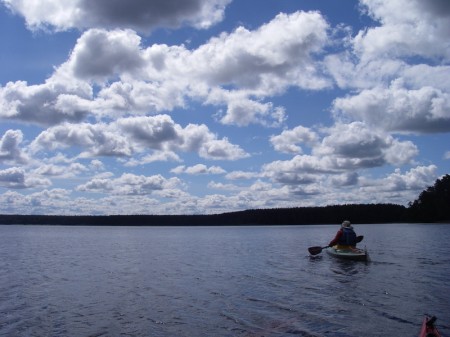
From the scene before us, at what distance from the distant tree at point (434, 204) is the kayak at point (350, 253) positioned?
116m

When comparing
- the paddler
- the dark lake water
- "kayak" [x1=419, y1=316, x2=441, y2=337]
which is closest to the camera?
"kayak" [x1=419, y1=316, x2=441, y2=337]

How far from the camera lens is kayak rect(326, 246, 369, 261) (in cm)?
3709

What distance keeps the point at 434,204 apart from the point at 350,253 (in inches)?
4751

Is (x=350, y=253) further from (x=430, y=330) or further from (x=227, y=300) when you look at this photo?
(x=430, y=330)

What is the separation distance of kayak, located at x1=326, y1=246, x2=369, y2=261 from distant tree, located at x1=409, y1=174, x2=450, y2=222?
381ft

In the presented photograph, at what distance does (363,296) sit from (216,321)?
8.27 m

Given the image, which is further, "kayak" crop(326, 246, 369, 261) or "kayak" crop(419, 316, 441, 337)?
"kayak" crop(326, 246, 369, 261)

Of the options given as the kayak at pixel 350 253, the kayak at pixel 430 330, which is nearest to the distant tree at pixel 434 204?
the kayak at pixel 350 253

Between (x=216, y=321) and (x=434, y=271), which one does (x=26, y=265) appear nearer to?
(x=216, y=321)

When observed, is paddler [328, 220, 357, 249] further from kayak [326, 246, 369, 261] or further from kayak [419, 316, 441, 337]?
kayak [419, 316, 441, 337]

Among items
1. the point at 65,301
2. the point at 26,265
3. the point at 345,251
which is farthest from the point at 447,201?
the point at 65,301

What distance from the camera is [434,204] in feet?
478

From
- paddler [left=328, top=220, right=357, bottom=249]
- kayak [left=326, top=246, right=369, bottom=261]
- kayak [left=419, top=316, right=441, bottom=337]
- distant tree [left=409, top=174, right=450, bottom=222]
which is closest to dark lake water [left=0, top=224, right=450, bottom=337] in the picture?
kayak [left=326, top=246, right=369, bottom=261]

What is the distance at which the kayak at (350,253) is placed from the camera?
37.1 meters
